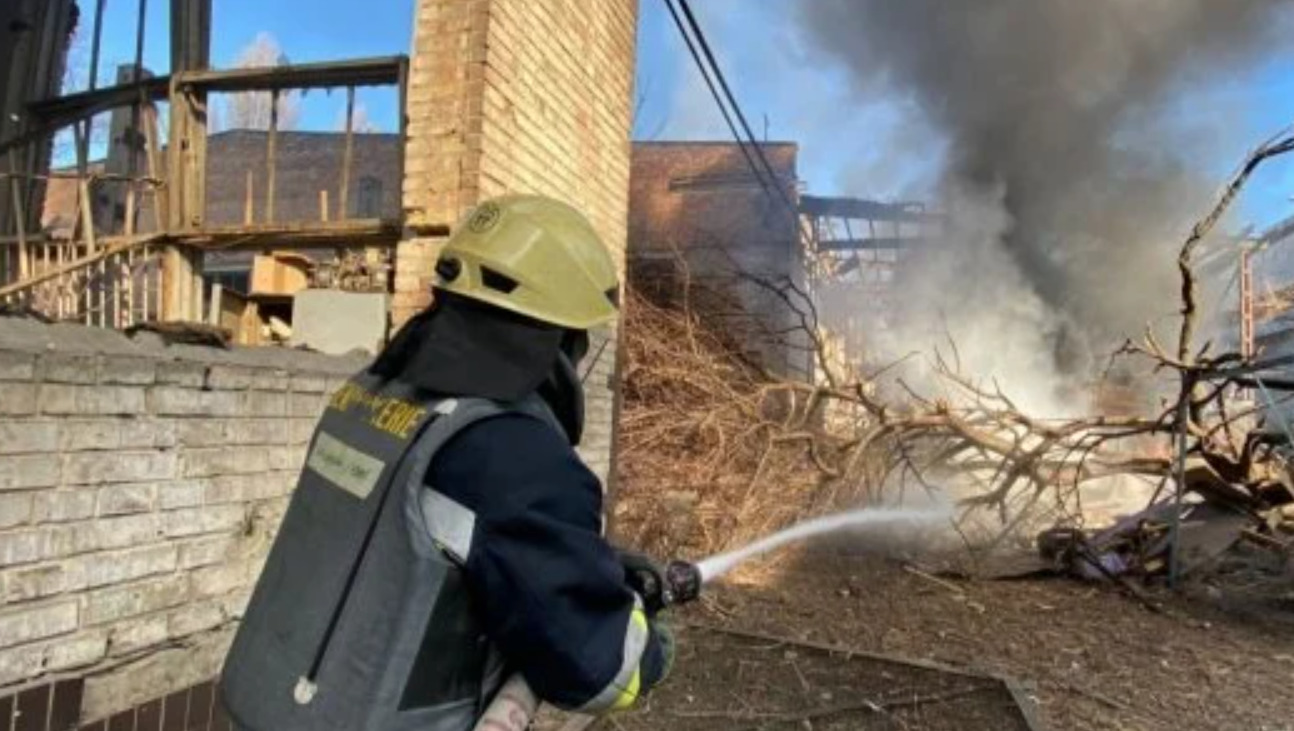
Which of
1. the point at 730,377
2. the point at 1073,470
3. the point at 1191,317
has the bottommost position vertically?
the point at 1073,470

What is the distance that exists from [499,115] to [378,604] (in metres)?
3.64

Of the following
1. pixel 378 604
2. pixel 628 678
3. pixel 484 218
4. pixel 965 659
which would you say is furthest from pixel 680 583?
pixel 965 659

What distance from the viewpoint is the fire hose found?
5.10 ft

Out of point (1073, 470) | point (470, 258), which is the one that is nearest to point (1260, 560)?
point (1073, 470)

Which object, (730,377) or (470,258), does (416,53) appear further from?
(730,377)

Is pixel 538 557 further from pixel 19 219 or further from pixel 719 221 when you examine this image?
pixel 719 221

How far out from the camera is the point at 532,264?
1.61 metres

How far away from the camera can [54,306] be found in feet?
17.8

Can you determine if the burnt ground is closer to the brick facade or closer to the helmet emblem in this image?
the helmet emblem

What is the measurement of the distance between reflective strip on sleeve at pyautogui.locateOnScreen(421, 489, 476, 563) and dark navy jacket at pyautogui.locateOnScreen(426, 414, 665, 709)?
0.03 ft

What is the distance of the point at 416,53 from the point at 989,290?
1382 cm

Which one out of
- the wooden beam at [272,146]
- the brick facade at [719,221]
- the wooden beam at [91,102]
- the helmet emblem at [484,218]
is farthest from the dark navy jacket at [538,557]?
the brick facade at [719,221]

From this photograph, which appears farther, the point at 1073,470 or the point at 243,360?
the point at 1073,470

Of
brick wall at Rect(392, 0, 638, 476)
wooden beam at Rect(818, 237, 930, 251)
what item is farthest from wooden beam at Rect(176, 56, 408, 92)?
wooden beam at Rect(818, 237, 930, 251)
